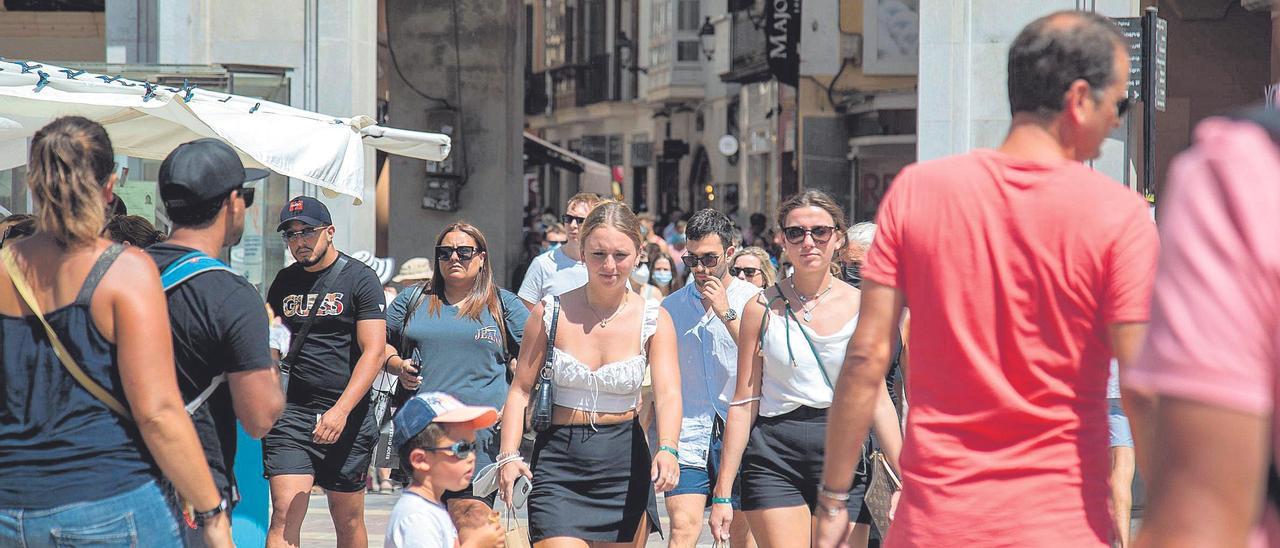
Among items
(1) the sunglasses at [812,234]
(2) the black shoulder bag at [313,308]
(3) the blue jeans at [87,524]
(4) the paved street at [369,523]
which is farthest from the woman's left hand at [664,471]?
(4) the paved street at [369,523]

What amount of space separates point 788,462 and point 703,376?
137 centimetres

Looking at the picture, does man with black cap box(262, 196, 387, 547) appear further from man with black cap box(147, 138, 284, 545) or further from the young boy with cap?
man with black cap box(147, 138, 284, 545)

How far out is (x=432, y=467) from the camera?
14.4 feet

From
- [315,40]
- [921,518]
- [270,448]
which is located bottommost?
[270,448]

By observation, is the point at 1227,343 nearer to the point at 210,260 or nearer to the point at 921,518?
the point at 921,518

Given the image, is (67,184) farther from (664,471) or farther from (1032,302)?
(664,471)

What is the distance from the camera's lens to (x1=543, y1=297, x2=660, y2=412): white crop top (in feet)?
20.2

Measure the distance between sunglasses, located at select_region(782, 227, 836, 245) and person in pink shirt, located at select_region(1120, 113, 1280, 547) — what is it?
455 centimetres

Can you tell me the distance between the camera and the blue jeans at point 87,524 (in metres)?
3.68

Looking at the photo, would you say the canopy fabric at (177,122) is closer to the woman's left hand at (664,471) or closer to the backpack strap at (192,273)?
the woman's left hand at (664,471)

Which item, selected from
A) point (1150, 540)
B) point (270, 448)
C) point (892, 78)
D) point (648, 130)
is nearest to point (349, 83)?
point (270, 448)

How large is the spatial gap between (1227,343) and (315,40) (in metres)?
12.5

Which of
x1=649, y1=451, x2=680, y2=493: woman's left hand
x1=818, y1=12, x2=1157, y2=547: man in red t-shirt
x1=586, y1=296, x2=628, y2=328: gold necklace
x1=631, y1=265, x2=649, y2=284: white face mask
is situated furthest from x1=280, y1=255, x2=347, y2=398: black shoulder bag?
x1=631, y1=265, x2=649, y2=284: white face mask

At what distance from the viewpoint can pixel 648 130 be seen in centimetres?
5272
